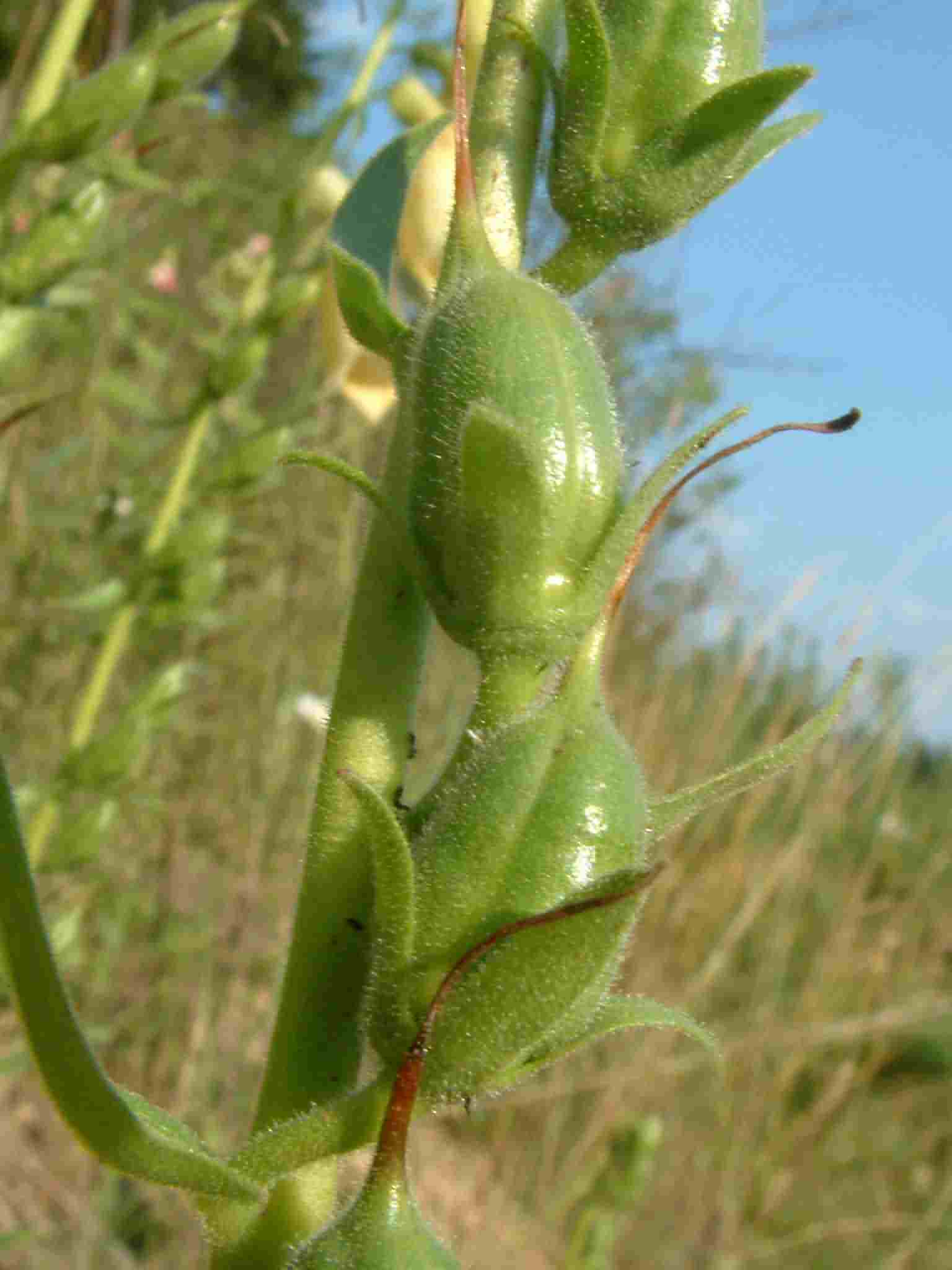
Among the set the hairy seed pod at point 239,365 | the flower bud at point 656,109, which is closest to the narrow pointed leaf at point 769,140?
the flower bud at point 656,109

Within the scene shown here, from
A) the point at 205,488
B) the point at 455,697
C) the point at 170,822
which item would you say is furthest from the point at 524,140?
the point at 455,697

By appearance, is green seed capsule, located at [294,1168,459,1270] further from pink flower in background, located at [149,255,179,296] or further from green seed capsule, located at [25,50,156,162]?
pink flower in background, located at [149,255,179,296]

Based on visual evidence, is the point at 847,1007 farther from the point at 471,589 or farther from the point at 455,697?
the point at 471,589

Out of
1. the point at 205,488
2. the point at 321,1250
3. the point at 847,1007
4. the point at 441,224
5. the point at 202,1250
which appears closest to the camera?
the point at 321,1250

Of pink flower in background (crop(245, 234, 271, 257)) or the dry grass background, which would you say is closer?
pink flower in background (crop(245, 234, 271, 257))

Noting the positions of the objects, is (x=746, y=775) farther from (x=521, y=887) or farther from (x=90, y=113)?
(x=90, y=113)

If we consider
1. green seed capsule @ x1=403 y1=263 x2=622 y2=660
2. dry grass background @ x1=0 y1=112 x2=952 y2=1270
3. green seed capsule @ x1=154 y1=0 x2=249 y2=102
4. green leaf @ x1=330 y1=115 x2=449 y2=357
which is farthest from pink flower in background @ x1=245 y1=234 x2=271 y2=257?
green seed capsule @ x1=403 y1=263 x2=622 y2=660

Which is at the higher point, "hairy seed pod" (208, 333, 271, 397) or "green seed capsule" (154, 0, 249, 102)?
"green seed capsule" (154, 0, 249, 102)
